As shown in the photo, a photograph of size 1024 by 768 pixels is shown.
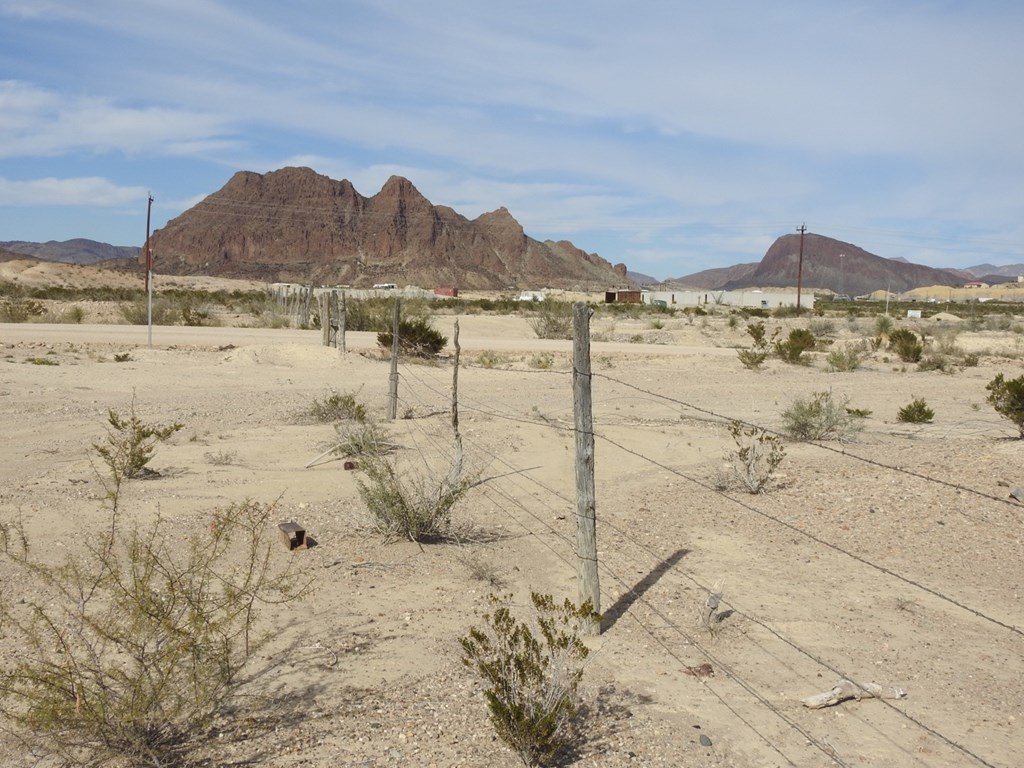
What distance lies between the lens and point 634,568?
8.18 meters

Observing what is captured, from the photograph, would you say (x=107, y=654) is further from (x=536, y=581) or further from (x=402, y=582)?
(x=536, y=581)

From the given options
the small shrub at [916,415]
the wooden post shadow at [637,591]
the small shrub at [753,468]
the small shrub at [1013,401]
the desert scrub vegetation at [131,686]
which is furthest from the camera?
the small shrub at [916,415]

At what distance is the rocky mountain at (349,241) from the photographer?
156 m

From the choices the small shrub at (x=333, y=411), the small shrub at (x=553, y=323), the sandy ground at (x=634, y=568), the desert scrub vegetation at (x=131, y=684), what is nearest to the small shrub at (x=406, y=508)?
the sandy ground at (x=634, y=568)

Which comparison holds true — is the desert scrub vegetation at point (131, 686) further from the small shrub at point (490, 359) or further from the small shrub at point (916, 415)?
the small shrub at point (490, 359)

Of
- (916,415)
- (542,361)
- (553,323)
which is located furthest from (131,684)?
→ (553,323)

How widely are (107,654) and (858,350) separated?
2928 centimetres

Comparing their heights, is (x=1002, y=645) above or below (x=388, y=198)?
below

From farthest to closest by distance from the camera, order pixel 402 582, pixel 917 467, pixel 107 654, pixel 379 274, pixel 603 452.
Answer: pixel 379 274 → pixel 603 452 → pixel 917 467 → pixel 402 582 → pixel 107 654

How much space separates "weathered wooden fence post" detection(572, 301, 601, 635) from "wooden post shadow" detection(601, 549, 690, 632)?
248 mm

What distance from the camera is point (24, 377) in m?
18.0

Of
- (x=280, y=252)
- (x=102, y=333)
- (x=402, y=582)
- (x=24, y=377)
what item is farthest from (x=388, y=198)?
(x=402, y=582)

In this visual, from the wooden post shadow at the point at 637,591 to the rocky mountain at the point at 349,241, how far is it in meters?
138

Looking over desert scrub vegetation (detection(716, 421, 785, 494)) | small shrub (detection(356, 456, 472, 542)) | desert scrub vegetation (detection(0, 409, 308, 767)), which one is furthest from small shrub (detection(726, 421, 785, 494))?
desert scrub vegetation (detection(0, 409, 308, 767))
